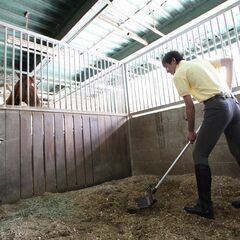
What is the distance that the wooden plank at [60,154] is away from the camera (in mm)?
2783

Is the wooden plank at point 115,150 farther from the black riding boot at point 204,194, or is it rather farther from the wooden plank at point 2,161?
the black riding boot at point 204,194

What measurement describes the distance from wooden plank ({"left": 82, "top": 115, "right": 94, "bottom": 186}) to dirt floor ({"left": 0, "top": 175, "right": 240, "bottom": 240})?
0.59 m

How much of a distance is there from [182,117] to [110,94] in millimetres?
1432

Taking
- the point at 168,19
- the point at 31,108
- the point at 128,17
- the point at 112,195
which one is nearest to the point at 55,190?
the point at 112,195

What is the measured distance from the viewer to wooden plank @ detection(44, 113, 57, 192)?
105 inches

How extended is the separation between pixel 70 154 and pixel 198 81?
1933mm

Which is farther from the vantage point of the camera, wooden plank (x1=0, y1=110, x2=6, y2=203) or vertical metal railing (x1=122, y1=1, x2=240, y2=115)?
vertical metal railing (x1=122, y1=1, x2=240, y2=115)

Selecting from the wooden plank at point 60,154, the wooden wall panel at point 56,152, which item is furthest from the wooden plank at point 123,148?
the wooden plank at point 60,154

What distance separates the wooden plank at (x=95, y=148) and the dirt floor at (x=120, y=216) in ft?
2.35

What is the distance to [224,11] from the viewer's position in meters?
2.70

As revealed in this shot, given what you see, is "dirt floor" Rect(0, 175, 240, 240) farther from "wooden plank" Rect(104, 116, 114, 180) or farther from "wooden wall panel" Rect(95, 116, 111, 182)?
"wooden plank" Rect(104, 116, 114, 180)

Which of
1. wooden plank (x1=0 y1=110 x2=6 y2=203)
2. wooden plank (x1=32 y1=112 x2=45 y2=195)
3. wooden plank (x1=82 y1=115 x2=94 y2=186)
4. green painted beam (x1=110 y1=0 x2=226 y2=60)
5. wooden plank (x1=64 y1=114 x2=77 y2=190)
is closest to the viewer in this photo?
wooden plank (x1=0 y1=110 x2=6 y2=203)

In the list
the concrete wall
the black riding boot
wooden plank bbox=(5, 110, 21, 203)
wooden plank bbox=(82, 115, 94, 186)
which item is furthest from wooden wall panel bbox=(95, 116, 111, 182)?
the black riding boot

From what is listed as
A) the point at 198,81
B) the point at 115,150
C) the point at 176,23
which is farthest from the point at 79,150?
the point at 176,23
